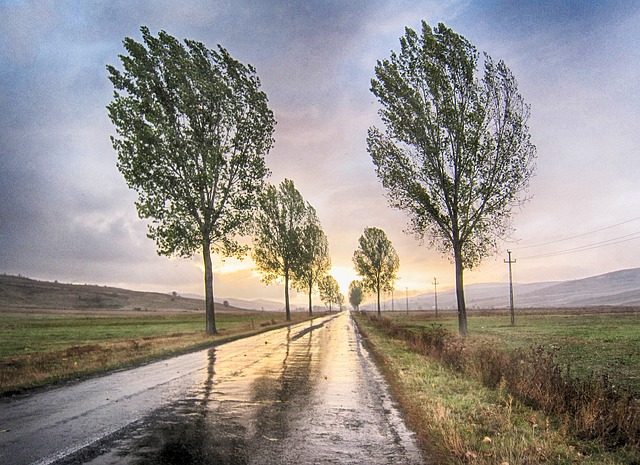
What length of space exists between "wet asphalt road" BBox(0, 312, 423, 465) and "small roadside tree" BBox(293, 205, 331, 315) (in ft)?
148

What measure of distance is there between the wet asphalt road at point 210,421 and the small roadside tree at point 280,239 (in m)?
41.4

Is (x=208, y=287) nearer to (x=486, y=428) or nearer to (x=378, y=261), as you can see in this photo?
(x=486, y=428)

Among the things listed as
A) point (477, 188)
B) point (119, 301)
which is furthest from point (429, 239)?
point (119, 301)

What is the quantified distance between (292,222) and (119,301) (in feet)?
443

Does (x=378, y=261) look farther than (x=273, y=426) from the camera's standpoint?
Yes

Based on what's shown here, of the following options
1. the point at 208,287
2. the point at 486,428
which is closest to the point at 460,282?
the point at 208,287

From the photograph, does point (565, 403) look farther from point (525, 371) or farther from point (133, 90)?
point (133, 90)

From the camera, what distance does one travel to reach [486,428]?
6.64 m

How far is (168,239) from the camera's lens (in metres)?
26.5

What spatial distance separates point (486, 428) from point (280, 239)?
160 ft

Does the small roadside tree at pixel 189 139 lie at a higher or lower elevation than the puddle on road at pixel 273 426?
higher

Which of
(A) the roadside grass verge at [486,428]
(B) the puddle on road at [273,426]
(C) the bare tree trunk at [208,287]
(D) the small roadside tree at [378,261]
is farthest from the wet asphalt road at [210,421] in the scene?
(D) the small roadside tree at [378,261]

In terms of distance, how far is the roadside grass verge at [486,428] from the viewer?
17.9 feet

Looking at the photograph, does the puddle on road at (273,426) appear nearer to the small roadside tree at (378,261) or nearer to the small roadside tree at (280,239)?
the small roadside tree at (280,239)
